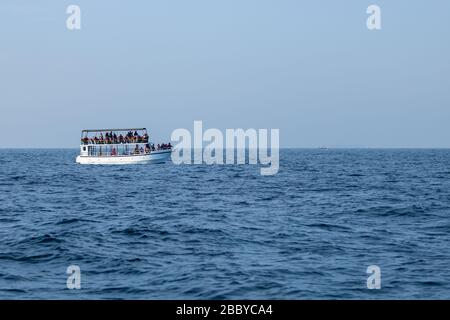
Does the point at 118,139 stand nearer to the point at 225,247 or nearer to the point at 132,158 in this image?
the point at 132,158

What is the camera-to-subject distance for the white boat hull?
79.4 m

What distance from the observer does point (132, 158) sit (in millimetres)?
79875

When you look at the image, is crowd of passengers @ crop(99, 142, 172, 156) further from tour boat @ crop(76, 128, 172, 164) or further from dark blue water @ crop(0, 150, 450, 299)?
dark blue water @ crop(0, 150, 450, 299)

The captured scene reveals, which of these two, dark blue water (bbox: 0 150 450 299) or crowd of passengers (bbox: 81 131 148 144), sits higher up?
crowd of passengers (bbox: 81 131 148 144)

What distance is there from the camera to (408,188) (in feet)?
151

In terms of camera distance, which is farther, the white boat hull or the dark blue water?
the white boat hull

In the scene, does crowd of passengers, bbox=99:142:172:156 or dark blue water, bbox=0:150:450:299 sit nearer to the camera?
dark blue water, bbox=0:150:450:299

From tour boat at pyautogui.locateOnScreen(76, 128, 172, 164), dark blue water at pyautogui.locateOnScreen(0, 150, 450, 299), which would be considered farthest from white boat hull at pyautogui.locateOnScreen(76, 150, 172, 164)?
dark blue water at pyautogui.locateOnScreen(0, 150, 450, 299)

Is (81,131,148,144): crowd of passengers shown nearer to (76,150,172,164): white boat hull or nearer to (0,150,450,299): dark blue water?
(76,150,172,164): white boat hull

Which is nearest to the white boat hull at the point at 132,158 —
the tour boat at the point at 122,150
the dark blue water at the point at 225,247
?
the tour boat at the point at 122,150

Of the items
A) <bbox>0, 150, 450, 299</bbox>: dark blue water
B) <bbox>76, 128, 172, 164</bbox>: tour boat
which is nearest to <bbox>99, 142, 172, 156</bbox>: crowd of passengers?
<bbox>76, 128, 172, 164</bbox>: tour boat
